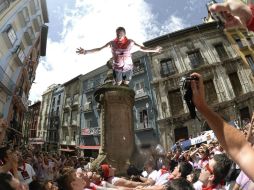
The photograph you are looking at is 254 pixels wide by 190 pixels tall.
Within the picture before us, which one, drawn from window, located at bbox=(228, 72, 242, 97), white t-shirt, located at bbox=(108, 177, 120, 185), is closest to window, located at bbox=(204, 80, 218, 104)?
window, located at bbox=(228, 72, 242, 97)

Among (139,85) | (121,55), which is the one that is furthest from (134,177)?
(139,85)

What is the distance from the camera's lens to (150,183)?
19.9ft

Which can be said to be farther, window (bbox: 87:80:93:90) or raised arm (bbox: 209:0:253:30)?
window (bbox: 87:80:93:90)

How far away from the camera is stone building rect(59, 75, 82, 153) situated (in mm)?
39756

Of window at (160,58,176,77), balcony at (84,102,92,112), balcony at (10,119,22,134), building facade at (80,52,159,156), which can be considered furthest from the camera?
balcony at (84,102,92,112)

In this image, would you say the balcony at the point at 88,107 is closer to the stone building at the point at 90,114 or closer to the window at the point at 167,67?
the stone building at the point at 90,114

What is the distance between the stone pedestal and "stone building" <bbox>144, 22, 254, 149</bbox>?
57.0 ft

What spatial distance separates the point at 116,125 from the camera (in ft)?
29.9

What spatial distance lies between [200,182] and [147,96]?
26703mm

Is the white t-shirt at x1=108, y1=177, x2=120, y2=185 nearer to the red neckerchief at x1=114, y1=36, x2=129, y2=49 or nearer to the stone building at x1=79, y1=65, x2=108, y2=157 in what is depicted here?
the red neckerchief at x1=114, y1=36, x2=129, y2=49

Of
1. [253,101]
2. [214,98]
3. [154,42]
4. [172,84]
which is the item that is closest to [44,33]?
[154,42]

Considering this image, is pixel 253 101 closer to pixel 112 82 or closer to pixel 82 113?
pixel 112 82

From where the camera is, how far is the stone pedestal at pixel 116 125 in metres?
8.77

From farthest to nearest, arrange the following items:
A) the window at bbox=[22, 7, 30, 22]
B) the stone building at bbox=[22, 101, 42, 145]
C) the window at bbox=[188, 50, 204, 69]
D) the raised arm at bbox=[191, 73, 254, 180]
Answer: the stone building at bbox=[22, 101, 42, 145], the window at bbox=[188, 50, 204, 69], the window at bbox=[22, 7, 30, 22], the raised arm at bbox=[191, 73, 254, 180]
